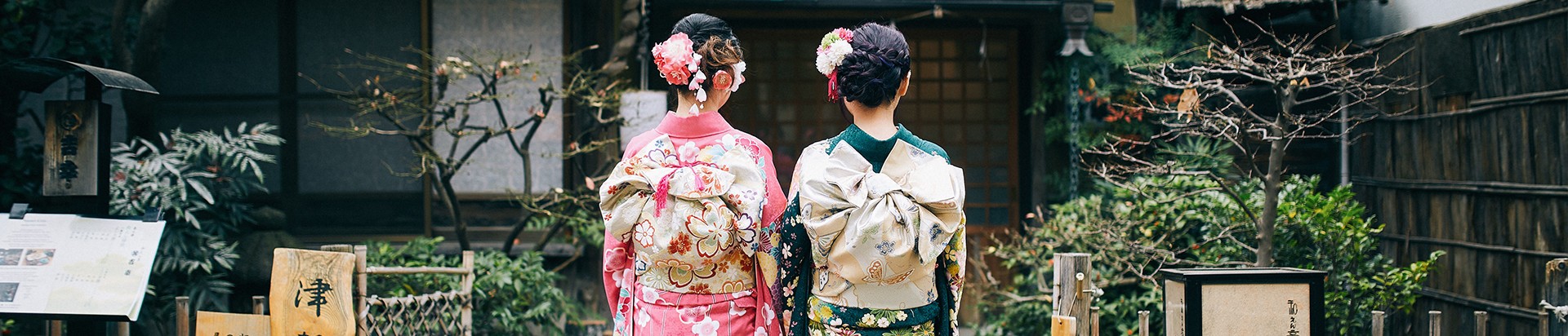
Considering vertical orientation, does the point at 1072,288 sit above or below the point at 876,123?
below

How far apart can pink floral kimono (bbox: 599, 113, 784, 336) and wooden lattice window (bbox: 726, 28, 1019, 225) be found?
475 cm

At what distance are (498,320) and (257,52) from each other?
116 inches

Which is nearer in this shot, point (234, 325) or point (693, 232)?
point (693, 232)

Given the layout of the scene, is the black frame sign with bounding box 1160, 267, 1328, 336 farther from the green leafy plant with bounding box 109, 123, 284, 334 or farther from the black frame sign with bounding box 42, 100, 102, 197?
the green leafy plant with bounding box 109, 123, 284, 334

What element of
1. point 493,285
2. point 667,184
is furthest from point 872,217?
point 493,285

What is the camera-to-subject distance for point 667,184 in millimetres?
4086

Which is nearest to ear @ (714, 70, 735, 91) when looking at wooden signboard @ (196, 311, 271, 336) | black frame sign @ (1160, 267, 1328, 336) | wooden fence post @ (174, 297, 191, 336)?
black frame sign @ (1160, 267, 1328, 336)

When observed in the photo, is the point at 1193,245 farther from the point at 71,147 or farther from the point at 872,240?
the point at 71,147

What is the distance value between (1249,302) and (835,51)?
2.32m

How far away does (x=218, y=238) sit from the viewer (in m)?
6.92

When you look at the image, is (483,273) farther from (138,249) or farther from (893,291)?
(893,291)

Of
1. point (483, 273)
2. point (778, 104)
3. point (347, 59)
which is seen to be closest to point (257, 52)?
point (347, 59)

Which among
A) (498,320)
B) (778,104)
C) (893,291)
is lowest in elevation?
(498,320)

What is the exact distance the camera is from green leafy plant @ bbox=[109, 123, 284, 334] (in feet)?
22.0
